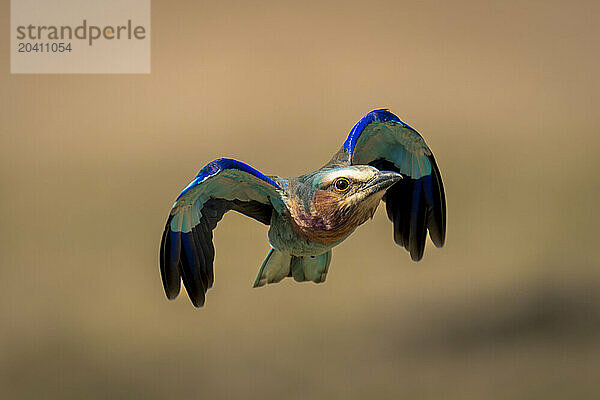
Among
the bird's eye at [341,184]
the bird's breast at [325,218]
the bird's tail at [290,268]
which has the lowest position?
the bird's tail at [290,268]

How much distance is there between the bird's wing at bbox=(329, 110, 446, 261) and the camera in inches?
45.9

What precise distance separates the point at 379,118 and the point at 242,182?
8.9 inches

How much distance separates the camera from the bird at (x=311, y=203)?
1.06 meters

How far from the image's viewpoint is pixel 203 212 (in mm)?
1164

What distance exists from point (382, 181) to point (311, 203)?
0.35 feet

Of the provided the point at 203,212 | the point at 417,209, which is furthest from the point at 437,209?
the point at 203,212

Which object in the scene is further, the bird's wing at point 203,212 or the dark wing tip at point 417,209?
the dark wing tip at point 417,209

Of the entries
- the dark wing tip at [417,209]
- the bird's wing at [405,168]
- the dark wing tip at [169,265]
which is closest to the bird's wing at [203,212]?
the dark wing tip at [169,265]

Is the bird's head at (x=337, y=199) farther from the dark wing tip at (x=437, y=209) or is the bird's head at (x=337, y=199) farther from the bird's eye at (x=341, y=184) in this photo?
the dark wing tip at (x=437, y=209)

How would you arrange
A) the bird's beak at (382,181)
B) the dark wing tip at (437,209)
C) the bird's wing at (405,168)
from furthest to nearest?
the dark wing tip at (437,209), the bird's wing at (405,168), the bird's beak at (382,181)

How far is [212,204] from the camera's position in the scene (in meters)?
1.17

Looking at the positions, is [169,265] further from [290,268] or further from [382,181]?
[382,181]

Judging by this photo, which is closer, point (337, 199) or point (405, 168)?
point (337, 199)

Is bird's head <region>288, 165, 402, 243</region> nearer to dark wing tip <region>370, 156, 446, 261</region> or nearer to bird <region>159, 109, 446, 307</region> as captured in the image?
bird <region>159, 109, 446, 307</region>
